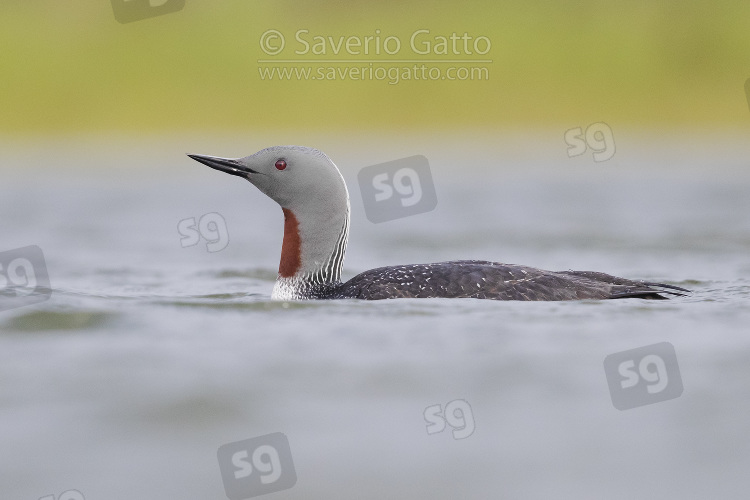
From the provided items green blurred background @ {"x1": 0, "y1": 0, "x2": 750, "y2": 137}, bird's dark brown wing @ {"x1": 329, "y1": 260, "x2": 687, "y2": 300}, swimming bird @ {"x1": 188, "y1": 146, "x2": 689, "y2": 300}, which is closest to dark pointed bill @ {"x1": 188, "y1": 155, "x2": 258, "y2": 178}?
swimming bird @ {"x1": 188, "y1": 146, "x2": 689, "y2": 300}

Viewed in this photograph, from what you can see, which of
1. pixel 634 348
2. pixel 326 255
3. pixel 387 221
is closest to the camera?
pixel 634 348

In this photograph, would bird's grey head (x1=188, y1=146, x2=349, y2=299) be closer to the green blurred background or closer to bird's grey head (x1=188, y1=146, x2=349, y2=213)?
bird's grey head (x1=188, y1=146, x2=349, y2=213)

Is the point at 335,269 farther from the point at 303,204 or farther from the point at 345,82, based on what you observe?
the point at 345,82

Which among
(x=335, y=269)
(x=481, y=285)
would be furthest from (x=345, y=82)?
(x=481, y=285)

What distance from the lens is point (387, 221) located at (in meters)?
10.9

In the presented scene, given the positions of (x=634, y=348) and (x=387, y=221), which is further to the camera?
(x=387, y=221)

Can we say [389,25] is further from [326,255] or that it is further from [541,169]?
[326,255]

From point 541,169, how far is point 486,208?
3.62 meters

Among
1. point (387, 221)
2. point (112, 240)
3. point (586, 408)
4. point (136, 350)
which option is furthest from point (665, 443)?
point (387, 221)

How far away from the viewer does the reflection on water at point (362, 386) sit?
3.82 m

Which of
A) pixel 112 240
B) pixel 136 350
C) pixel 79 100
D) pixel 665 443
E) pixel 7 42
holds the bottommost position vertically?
pixel 665 443

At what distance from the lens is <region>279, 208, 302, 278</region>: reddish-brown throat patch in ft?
20.1

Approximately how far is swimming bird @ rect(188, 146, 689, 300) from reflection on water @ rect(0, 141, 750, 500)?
0.10 metres

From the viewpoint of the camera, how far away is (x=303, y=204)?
240 inches
